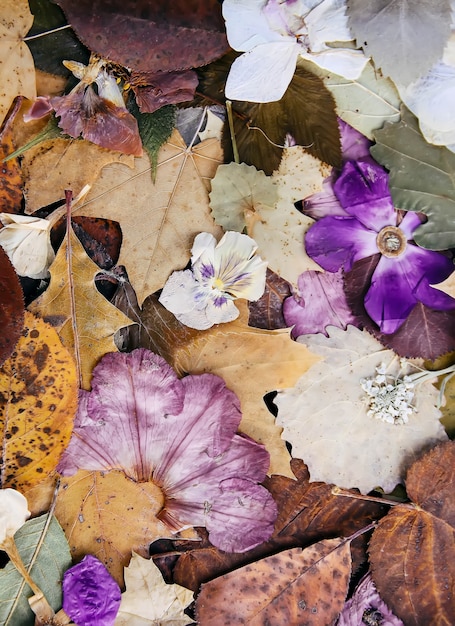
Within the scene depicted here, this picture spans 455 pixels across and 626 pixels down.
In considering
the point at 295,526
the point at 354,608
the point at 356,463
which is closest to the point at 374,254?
the point at 356,463

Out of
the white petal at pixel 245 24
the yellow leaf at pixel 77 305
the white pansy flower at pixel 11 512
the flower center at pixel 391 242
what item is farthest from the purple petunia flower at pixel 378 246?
the white pansy flower at pixel 11 512

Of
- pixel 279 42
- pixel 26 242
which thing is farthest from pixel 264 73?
pixel 26 242

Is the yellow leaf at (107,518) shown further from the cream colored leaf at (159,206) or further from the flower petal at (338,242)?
the flower petal at (338,242)

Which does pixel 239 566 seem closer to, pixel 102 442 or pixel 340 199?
pixel 102 442

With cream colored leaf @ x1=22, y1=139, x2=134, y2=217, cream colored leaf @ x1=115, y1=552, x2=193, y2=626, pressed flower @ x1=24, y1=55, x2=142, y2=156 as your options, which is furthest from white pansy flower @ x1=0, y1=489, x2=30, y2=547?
pressed flower @ x1=24, y1=55, x2=142, y2=156

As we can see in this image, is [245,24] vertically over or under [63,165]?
over

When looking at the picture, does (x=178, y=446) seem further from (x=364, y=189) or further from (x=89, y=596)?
(x=364, y=189)

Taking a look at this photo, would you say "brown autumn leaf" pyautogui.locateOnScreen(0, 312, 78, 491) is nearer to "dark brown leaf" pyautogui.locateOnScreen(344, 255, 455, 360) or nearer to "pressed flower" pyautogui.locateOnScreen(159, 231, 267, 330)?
"pressed flower" pyautogui.locateOnScreen(159, 231, 267, 330)

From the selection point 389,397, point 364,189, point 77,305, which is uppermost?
point 364,189
